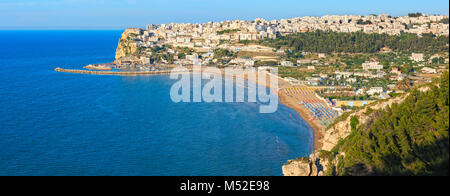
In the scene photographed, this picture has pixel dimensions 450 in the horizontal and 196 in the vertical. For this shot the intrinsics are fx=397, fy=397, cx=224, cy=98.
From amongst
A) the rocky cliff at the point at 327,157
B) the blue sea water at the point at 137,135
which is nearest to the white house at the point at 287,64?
the blue sea water at the point at 137,135

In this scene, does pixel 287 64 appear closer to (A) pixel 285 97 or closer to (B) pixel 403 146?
(A) pixel 285 97

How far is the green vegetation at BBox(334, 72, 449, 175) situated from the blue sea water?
9.16 feet

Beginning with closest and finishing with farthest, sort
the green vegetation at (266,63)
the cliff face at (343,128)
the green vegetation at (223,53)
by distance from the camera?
the cliff face at (343,128) < the green vegetation at (266,63) < the green vegetation at (223,53)

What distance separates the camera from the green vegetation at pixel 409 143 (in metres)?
4.99

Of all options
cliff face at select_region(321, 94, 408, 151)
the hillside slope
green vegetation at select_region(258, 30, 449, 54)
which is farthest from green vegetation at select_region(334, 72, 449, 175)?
green vegetation at select_region(258, 30, 449, 54)

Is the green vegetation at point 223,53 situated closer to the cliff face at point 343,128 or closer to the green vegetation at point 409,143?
the cliff face at point 343,128

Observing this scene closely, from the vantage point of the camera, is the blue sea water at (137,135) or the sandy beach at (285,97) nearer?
the blue sea water at (137,135)

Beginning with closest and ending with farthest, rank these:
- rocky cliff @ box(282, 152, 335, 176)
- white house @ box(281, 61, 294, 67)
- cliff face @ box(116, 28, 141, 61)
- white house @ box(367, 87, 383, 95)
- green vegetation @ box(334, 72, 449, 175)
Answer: green vegetation @ box(334, 72, 449, 175)
rocky cliff @ box(282, 152, 335, 176)
white house @ box(367, 87, 383, 95)
white house @ box(281, 61, 294, 67)
cliff face @ box(116, 28, 141, 61)

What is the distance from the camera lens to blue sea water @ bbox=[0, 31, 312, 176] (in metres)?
8.95

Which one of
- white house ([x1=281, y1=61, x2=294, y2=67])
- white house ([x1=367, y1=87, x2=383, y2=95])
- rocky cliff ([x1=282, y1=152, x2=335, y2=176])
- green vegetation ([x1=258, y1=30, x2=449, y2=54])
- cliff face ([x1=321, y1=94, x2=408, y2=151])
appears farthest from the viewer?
green vegetation ([x1=258, y1=30, x2=449, y2=54])

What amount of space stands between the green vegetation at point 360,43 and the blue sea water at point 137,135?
15.3m

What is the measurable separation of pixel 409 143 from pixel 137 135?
7583 millimetres

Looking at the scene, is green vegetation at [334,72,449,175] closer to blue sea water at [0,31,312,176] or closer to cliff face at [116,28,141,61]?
blue sea water at [0,31,312,176]
